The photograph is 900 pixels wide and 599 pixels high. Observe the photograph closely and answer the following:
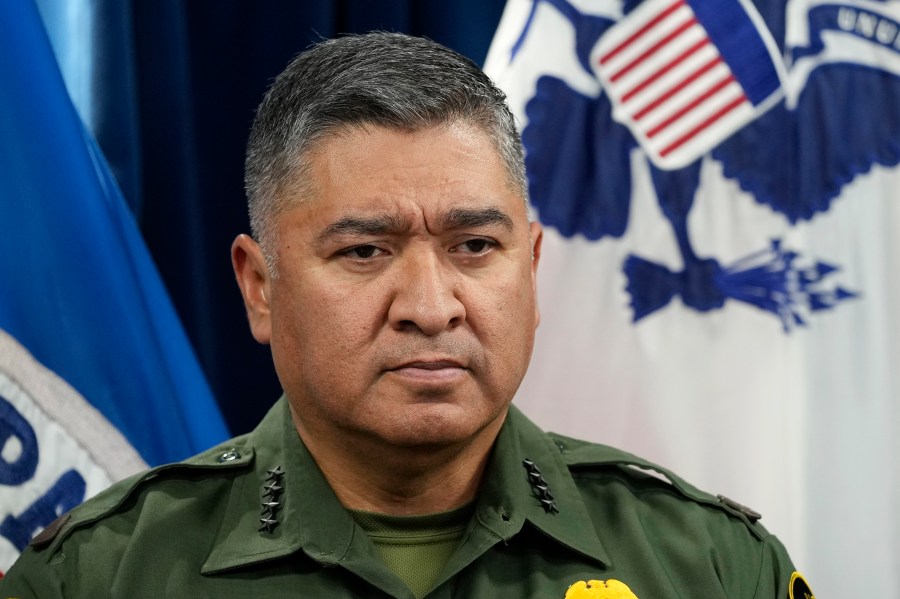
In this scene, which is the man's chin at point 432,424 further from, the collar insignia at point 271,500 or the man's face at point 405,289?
the collar insignia at point 271,500

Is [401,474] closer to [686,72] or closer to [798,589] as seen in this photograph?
[798,589]

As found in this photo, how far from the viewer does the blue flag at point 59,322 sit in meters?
A: 2.04

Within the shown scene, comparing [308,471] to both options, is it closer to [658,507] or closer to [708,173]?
[658,507]

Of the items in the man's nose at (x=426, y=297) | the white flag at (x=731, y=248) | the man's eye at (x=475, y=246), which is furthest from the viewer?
the white flag at (x=731, y=248)

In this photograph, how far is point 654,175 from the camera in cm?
240

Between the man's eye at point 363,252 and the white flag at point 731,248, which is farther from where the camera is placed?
the white flag at point 731,248

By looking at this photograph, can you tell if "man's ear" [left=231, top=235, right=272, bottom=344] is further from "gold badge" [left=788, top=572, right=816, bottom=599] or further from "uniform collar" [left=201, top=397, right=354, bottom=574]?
"gold badge" [left=788, top=572, right=816, bottom=599]

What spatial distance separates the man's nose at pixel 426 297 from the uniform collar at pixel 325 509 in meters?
0.29

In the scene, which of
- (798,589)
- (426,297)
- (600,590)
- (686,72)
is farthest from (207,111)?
(798,589)

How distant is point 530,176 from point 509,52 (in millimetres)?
252

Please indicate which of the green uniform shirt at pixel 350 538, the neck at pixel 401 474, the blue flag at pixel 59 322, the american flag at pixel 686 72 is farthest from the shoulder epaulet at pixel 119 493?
the american flag at pixel 686 72

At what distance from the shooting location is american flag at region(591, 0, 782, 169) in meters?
2.37

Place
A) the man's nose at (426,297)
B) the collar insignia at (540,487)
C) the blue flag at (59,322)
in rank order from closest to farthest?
the man's nose at (426,297) → the collar insignia at (540,487) → the blue flag at (59,322)

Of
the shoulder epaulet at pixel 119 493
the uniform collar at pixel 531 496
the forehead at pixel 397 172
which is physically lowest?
the shoulder epaulet at pixel 119 493
